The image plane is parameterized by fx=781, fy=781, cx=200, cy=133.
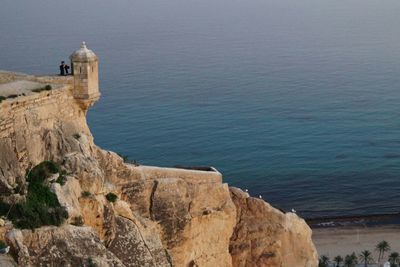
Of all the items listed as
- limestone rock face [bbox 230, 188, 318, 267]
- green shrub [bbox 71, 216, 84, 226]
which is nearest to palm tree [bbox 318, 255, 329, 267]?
limestone rock face [bbox 230, 188, 318, 267]

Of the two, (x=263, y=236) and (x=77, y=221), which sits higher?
(x=77, y=221)

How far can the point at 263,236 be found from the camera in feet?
89.7

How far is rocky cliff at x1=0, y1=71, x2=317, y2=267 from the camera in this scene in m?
18.5

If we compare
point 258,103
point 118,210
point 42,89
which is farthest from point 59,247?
point 258,103

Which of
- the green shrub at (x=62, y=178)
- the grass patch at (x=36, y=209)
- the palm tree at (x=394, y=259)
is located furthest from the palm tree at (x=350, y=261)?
the grass patch at (x=36, y=209)

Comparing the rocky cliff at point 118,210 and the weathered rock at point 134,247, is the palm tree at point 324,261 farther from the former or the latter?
the weathered rock at point 134,247

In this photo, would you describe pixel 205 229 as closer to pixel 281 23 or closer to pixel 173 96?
pixel 173 96

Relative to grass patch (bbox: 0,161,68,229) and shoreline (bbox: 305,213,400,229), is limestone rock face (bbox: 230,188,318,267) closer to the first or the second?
grass patch (bbox: 0,161,68,229)

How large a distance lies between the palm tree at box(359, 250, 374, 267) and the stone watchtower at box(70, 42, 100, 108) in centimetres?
2552

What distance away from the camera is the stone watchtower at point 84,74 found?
A: 22.2 meters

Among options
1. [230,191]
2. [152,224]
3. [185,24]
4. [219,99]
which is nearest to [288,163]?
[219,99]

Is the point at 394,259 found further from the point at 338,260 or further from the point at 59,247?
the point at 59,247

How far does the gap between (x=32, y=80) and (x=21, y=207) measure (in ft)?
17.1

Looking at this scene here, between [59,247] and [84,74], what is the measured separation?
602 cm
